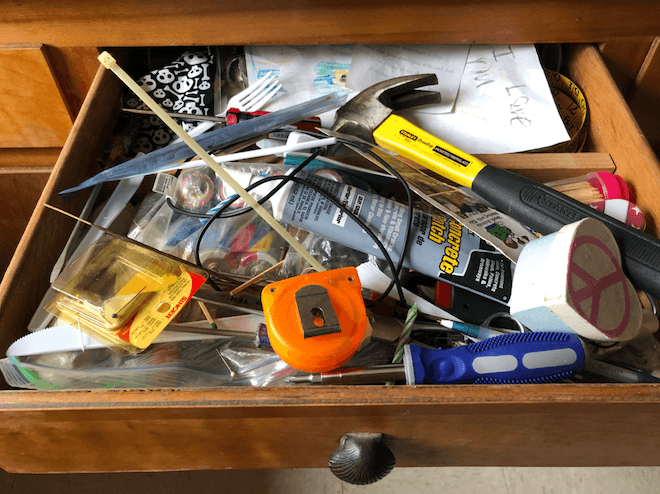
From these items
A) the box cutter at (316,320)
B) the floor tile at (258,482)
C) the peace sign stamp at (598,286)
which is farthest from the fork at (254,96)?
the floor tile at (258,482)

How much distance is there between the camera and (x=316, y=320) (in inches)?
15.9

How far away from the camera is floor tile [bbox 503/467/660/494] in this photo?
2.89 ft

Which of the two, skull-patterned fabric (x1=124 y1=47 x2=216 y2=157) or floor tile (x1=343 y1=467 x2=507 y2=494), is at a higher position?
skull-patterned fabric (x1=124 y1=47 x2=216 y2=157)

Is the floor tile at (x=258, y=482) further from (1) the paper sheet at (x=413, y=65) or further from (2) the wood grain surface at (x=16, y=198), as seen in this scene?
(1) the paper sheet at (x=413, y=65)

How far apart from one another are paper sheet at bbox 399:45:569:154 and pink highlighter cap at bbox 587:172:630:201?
0.29 ft

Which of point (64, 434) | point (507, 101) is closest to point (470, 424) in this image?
point (64, 434)

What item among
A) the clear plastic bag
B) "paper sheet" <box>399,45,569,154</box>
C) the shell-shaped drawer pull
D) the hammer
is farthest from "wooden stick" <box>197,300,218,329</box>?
"paper sheet" <box>399,45,569,154</box>

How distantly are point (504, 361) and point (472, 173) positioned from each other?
0.23m

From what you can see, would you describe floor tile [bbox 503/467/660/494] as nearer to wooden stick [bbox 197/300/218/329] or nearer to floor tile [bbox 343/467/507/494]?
floor tile [bbox 343/467/507/494]

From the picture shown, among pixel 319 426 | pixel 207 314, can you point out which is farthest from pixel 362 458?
pixel 207 314

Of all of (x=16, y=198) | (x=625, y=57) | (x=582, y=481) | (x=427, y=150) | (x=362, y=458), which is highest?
(x=625, y=57)

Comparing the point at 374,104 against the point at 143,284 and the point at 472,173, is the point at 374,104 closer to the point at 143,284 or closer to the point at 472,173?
the point at 472,173

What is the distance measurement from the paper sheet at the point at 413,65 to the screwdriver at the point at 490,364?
370 mm

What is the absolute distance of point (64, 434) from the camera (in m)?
0.43
